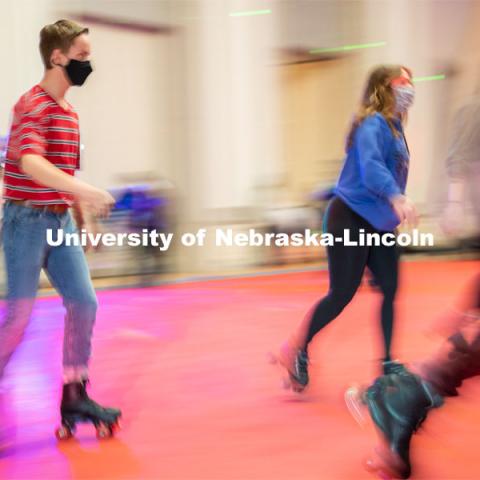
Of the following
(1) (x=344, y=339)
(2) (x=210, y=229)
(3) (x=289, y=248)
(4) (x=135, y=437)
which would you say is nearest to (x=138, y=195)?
(2) (x=210, y=229)

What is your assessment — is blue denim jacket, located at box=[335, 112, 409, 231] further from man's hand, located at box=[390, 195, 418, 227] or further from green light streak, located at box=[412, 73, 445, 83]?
green light streak, located at box=[412, 73, 445, 83]

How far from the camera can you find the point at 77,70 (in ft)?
8.80

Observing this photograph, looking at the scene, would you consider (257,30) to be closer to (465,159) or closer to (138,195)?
(138,195)

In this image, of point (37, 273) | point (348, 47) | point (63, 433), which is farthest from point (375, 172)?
point (348, 47)

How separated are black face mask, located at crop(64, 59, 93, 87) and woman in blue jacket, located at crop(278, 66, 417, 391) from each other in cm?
120

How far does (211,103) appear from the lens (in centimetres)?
856

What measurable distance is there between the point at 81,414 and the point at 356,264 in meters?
1.37

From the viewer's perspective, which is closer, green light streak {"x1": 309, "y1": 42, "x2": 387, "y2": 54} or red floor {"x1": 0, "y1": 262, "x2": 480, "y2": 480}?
red floor {"x1": 0, "y1": 262, "x2": 480, "y2": 480}

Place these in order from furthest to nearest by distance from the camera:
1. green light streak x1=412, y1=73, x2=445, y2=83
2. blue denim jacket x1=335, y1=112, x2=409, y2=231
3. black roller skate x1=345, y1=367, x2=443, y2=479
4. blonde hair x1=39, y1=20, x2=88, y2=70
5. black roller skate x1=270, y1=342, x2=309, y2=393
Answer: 1. green light streak x1=412, y1=73, x2=445, y2=83
2. black roller skate x1=270, y1=342, x2=309, y2=393
3. blue denim jacket x1=335, y1=112, x2=409, y2=231
4. blonde hair x1=39, y1=20, x2=88, y2=70
5. black roller skate x1=345, y1=367, x2=443, y2=479

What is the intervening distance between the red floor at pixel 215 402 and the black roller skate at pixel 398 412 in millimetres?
162

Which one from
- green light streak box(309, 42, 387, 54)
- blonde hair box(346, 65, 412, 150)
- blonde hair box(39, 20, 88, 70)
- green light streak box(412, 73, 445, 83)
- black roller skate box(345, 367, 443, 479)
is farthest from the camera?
green light streak box(412, 73, 445, 83)

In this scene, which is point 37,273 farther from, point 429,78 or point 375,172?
point 429,78

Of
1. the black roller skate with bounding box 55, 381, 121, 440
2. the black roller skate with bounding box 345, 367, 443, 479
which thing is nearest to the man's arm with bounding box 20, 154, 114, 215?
the black roller skate with bounding box 55, 381, 121, 440

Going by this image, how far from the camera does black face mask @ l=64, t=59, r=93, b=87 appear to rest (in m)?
2.67
